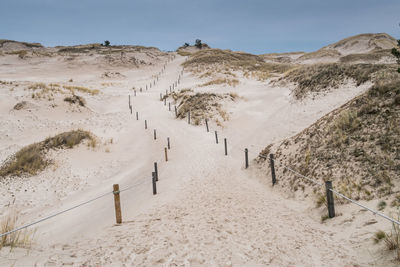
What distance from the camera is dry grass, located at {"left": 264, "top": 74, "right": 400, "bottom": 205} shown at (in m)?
6.83

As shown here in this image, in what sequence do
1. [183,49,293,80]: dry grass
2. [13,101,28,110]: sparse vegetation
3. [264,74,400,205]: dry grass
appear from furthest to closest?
[183,49,293,80]: dry grass < [13,101,28,110]: sparse vegetation < [264,74,400,205]: dry grass

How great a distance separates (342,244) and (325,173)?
3.66 meters

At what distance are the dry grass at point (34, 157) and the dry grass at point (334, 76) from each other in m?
21.8

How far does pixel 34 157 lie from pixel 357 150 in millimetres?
17263

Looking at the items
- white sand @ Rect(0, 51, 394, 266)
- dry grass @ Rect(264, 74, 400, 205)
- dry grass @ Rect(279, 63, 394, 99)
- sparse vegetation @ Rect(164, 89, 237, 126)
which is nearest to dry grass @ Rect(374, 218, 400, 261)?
white sand @ Rect(0, 51, 394, 266)

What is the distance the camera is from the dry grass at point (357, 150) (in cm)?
683

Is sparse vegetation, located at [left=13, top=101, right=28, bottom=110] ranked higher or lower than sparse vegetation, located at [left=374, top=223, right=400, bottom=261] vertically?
higher

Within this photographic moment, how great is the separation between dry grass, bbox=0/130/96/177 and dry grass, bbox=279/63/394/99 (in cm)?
2182

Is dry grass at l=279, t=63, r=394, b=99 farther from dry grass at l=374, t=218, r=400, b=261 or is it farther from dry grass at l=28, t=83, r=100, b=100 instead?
dry grass at l=28, t=83, r=100, b=100

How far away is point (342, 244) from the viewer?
520 cm

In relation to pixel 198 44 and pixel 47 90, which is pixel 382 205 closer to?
pixel 47 90

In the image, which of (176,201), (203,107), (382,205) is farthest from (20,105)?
(382,205)

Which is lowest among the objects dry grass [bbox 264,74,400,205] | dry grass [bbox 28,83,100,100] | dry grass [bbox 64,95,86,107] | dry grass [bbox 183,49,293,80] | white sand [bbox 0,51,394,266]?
white sand [bbox 0,51,394,266]

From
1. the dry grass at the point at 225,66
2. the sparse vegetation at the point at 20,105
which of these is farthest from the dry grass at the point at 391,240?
the dry grass at the point at 225,66
